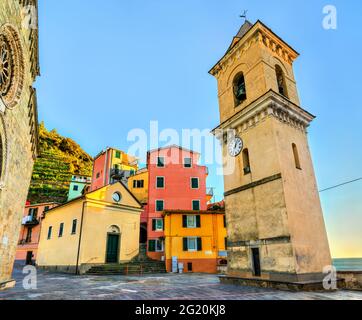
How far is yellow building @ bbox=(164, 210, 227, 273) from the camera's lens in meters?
22.6

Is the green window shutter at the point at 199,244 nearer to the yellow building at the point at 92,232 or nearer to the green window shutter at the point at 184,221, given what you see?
the green window shutter at the point at 184,221

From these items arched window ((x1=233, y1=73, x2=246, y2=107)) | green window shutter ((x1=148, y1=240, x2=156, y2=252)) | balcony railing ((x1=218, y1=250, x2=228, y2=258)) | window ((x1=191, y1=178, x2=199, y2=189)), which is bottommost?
balcony railing ((x1=218, y1=250, x2=228, y2=258))

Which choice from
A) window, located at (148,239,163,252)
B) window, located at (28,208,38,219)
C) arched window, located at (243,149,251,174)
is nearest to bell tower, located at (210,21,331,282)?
arched window, located at (243,149,251,174)

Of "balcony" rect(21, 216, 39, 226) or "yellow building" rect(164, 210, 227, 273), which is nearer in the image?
"yellow building" rect(164, 210, 227, 273)

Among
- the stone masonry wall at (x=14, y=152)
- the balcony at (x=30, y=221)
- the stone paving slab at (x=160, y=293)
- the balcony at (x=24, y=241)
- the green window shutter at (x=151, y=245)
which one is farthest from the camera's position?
the balcony at (x=30, y=221)

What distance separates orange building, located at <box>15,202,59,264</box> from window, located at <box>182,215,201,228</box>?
A: 2013 centimetres

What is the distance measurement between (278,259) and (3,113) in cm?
1177

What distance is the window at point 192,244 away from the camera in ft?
75.2

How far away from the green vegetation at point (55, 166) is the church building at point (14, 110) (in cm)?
4241

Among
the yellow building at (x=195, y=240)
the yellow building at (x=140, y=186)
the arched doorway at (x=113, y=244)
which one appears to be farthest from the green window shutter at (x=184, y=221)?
the yellow building at (x=140, y=186)

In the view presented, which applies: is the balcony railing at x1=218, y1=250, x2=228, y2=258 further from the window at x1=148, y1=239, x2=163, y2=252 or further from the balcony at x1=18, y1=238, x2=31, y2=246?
the balcony at x1=18, y1=238, x2=31, y2=246

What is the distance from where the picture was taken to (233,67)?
15.8 m

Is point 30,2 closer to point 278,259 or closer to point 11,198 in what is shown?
point 11,198
